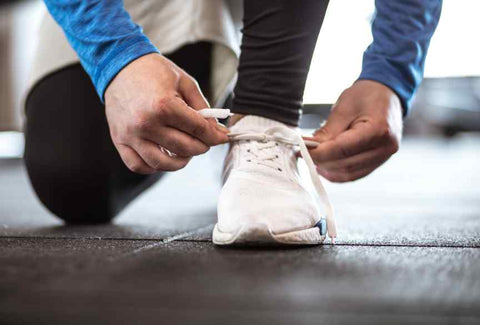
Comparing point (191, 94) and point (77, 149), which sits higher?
point (191, 94)

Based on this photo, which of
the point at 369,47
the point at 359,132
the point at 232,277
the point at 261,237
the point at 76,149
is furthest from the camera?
the point at 76,149

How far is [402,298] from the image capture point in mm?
394

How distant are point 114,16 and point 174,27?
1.02ft

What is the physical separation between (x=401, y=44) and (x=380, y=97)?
0.33 ft

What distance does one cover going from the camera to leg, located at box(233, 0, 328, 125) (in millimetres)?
715

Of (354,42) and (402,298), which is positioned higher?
(402,298)

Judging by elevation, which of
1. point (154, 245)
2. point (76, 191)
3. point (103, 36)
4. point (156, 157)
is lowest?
point (76, 191)

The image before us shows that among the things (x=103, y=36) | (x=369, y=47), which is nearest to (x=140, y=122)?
(x=103, y=36)

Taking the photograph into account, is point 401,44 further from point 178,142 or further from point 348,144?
point 178,142

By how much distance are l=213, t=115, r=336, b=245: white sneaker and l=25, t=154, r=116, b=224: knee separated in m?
0.38

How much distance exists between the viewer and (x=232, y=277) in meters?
0.46

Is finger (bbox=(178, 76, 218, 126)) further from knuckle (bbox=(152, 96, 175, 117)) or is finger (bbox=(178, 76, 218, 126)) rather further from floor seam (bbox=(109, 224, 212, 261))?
floor seam (bbox=(109, 224, 212, 261))

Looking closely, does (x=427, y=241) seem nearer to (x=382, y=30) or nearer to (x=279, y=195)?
(x=279, y=195)

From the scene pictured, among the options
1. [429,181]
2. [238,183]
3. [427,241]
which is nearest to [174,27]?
[238,183]
